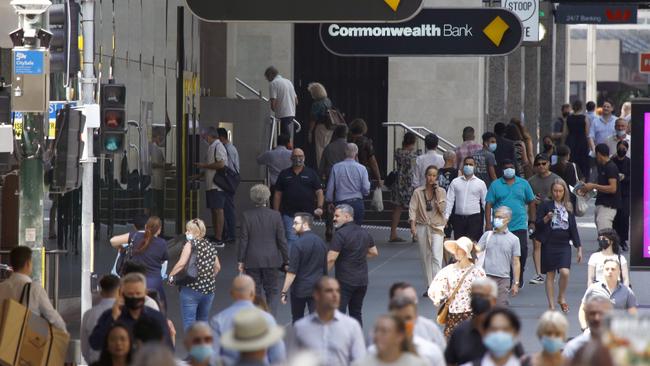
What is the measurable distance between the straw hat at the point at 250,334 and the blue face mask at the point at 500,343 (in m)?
1.30

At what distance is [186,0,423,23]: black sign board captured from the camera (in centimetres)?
1498

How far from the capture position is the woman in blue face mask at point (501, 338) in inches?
412

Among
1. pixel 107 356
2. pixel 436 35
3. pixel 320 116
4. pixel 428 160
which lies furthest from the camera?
pixel 320 116

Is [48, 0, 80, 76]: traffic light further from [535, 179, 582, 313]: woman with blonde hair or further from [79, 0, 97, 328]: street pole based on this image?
[535, 179, 582, 313]: woman with blonde hair

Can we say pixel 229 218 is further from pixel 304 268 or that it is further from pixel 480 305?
pixel 480 305

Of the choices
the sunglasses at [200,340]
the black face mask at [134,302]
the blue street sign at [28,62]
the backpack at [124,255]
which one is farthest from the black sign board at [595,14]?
the sunglasses at [200,340]

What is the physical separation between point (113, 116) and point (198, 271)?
185cm

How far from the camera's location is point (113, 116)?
17.4 m

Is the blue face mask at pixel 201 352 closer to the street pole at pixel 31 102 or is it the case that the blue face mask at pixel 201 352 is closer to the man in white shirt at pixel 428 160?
the street pole at pixel 31 102

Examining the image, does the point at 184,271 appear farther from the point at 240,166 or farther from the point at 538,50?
the point at 538,50

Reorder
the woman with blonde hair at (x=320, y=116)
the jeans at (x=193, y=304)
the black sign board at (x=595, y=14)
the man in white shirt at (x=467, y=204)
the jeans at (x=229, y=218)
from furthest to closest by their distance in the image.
Result: the black sign board at (x=595, y=14), the woman with blonde hair at (x=320, y=116), the jeans at (x=229, y=218), the man in white shirt at (x=467, y=204), the jeans at (x=193, y=304)

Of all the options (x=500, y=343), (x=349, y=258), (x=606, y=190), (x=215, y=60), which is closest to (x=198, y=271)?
(x=349, y=258)

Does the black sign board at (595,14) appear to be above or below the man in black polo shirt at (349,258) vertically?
above

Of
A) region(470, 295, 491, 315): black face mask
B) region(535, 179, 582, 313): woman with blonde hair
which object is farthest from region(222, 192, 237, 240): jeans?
region(470, 295, 491, 315): black face mask
